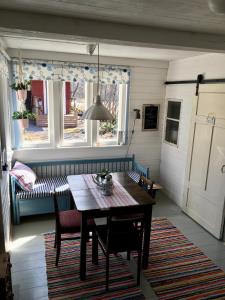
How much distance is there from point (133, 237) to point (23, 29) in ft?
7.14

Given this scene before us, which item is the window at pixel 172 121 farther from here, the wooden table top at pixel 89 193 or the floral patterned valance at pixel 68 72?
the wooden table top at pixel 89 193

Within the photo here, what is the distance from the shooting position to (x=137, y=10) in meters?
1.76

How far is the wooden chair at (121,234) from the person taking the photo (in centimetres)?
238

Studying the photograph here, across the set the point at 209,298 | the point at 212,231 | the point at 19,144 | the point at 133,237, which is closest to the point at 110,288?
the point at 133,237

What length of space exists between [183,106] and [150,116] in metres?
0.74

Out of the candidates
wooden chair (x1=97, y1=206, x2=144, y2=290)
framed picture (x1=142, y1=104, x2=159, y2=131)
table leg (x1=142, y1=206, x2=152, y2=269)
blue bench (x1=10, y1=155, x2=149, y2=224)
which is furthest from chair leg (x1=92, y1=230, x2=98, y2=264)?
framed picture (x1=142, y1=104, x2=159, y2=131)

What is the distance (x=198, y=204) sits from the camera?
12.8 ft

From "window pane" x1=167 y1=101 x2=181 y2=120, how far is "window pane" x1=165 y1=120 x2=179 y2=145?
111 millimetres

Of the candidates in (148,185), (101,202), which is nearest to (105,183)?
(101,202)

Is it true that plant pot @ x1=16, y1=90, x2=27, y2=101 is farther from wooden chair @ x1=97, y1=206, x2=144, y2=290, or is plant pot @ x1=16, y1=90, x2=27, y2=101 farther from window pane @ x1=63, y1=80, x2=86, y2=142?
wooden chair @ x1=97, y1=206, x2=144, y2=290

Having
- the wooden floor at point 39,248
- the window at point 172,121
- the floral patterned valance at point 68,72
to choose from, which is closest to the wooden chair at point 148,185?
the wooden floor at point 39,248

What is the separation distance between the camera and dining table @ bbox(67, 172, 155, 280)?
2586 millimetres

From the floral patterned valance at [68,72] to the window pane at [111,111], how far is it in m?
0.20

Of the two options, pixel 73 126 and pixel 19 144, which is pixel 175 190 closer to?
pixel 73 126
